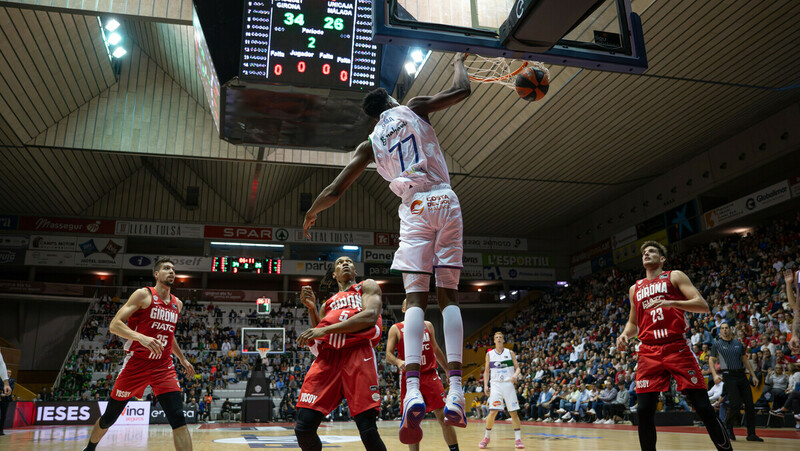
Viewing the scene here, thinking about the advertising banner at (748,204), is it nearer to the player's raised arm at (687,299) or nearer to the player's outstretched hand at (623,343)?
the player's raised arm at (687,299)

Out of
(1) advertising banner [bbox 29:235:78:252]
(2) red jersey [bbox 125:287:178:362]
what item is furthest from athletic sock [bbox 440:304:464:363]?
(1) advertising banner [bbox 29:235:78:252]

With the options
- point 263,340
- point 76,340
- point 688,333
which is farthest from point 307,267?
point 688,333

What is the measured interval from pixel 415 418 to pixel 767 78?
16.4 m

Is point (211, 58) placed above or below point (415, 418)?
above

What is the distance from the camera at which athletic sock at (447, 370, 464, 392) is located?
2980 mm

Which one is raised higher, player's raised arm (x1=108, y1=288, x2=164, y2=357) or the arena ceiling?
the arena ceiling

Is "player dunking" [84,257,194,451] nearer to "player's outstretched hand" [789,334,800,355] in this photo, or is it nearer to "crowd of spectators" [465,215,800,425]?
"player's outstretched hand" [789,334,800,355]

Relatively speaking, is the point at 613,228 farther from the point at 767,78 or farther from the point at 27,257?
the point at 27,257

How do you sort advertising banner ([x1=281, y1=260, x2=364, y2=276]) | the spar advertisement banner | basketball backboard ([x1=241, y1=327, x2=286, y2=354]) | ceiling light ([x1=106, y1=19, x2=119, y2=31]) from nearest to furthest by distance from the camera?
the spar advertisement banner
ceiling light ([x1=106, y1=19, x2=119, y2=31])
basketball backboard ([x1=241, y1=327, x2=286, y2=354])
advertising banner ([x1=281, y1=260, x2=364, y2=276])

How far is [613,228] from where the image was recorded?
26719mm

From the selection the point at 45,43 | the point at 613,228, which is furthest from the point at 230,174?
the point at 613,228

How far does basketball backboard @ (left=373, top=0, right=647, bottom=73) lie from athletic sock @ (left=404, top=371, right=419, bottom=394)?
265 cm

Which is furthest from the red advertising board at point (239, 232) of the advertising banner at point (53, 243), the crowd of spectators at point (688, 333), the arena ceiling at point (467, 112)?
the crowd of spectators at point (688, 333)

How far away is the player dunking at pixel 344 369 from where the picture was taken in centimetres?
387
